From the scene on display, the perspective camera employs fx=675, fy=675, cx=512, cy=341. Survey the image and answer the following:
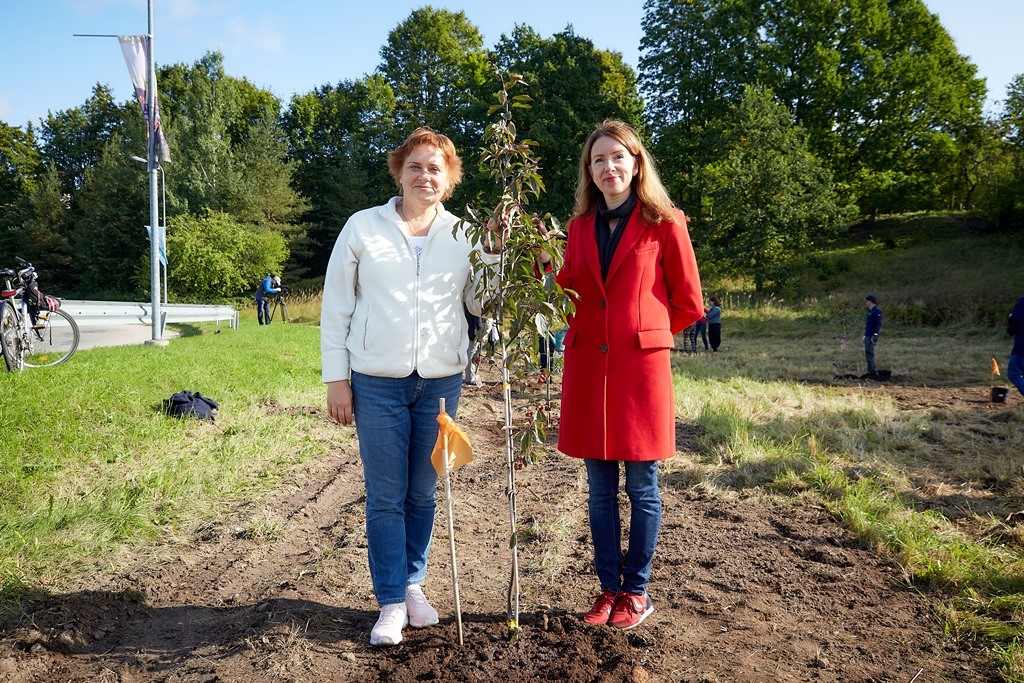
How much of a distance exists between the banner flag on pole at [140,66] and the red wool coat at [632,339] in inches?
463

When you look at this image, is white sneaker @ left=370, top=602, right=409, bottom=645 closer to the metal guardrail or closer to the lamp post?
the metal guardrail

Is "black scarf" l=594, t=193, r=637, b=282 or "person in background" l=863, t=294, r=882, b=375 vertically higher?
"black scarf" l=594, t=193, r=637, b=282

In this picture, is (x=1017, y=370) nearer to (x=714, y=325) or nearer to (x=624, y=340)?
(x=714, y=325)

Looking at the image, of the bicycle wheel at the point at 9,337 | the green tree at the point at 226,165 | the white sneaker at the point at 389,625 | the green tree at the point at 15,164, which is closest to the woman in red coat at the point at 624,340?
the white sneaker at the point at 389,625

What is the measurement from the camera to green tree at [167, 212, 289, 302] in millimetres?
30078

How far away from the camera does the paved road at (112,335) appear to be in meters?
12.8

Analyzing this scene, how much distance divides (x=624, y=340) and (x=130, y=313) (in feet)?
45.9

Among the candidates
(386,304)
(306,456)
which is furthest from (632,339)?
(306,456)

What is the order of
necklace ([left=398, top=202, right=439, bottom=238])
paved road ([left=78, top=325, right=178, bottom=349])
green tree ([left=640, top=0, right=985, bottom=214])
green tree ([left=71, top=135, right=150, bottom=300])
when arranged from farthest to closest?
1. green tree ([left=71, top=135, right=150, bottom=300])
2. green tree ([left=640, top=0, right=985, bottom=214])
3. paved road ([left=78, top=325, right=178, bottom=349])
4. necklace ([left=398, top=202, right=439, bottom=238])

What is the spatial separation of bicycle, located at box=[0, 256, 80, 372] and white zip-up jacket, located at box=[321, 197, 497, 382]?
6.26 meters

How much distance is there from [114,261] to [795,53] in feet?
124

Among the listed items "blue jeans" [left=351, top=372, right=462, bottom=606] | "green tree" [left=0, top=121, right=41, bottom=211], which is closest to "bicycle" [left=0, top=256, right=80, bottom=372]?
"blue jeans" [left=351, top=372, right=462, bottom=606]

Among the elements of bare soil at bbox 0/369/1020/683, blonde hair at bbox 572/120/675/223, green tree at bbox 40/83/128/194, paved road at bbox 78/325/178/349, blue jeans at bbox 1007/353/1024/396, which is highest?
green tree at bbox 40/83/128/194

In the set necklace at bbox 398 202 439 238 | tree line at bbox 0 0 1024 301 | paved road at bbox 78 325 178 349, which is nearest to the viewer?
necklace at bbox 398 202 439 238
